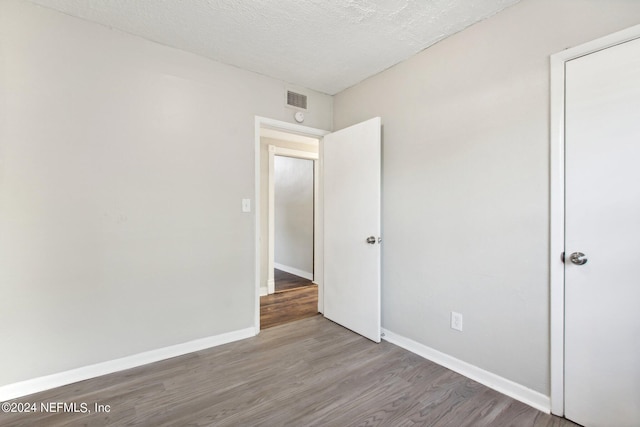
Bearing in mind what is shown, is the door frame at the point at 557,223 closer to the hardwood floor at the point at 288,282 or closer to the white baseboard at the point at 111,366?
the white baseboard at the point at 111,366

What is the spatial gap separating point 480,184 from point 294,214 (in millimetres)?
3941

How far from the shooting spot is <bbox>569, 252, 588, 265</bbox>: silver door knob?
5.09ft

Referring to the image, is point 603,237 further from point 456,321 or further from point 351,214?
point 351,214

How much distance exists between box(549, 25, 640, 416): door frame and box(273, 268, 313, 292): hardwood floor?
334 centimetres

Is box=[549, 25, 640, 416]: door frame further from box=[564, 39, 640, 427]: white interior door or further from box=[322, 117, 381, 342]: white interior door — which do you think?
box=[322, 117, 381, 342]: white interior door

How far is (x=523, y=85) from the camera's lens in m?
1.79

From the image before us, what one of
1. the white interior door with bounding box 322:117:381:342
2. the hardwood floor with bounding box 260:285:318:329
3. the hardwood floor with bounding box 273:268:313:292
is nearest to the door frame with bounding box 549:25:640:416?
the white interior door with bounding box 322:117:381:342

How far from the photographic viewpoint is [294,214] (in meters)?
5.59

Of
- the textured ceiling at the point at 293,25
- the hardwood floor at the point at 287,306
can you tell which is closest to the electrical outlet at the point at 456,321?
the hardwood floor at the point at 287,306

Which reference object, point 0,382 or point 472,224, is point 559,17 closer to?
point 472,224

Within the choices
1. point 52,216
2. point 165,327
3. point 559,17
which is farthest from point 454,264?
point 52,216

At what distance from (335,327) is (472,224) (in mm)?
1692

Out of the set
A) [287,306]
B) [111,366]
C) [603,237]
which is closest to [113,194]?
[111,366]

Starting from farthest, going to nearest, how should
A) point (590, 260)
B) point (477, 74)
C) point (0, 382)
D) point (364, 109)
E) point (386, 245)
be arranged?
point (364, 109), point (386, 245), point (477, 74), point (0, 382), point (590, 260)
